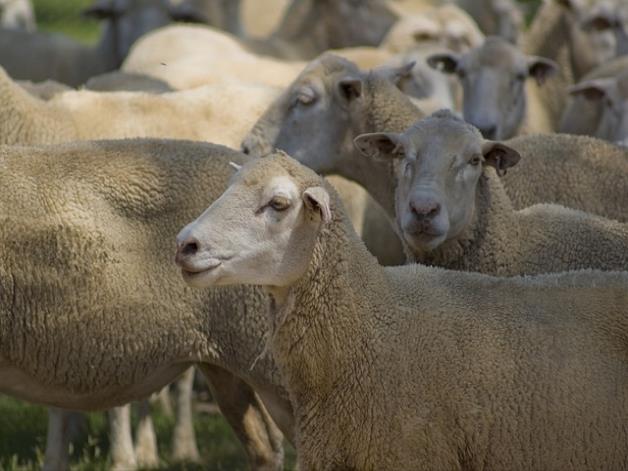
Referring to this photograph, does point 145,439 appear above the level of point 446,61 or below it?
below

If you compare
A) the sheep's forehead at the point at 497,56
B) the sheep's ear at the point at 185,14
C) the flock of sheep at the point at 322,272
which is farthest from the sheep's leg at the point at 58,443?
the sheep's ear at the point at 185,14

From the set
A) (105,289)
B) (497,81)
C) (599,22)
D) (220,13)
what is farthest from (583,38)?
(105,289)

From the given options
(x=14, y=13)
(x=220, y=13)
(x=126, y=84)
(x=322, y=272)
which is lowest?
(x=14, y=13)

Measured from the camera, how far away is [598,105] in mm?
9500

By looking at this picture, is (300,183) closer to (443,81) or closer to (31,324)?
(31,324)

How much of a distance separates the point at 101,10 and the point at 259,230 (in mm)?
9049

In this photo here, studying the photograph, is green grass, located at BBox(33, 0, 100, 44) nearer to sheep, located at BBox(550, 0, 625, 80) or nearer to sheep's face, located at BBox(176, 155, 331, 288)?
sheep, located at BBox(550, 0, 625, 80)

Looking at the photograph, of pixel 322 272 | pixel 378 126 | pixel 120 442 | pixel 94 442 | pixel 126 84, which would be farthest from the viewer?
pixel 126 84

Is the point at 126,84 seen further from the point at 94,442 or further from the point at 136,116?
the point at 94,442

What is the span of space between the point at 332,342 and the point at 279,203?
49 centimetres

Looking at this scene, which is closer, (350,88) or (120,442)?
(350,88)

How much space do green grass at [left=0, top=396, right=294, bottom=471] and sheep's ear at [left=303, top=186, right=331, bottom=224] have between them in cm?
278

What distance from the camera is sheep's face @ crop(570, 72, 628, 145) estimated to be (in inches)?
342

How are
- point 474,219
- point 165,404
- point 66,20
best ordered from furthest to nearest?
point 66,20 → point 165,404 → point 474,219
